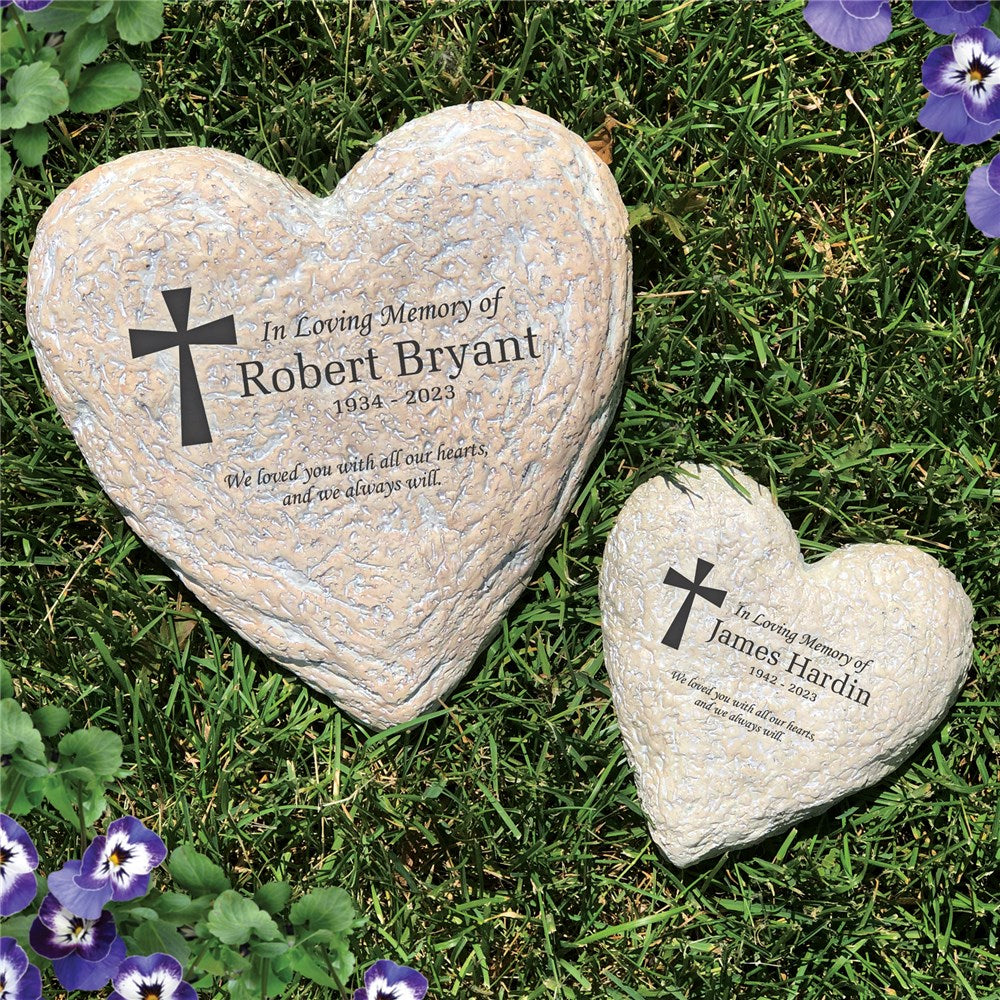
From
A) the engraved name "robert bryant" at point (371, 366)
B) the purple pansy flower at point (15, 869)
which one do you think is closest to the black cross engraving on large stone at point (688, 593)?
the engraved name "robert bryant" at point (371, 366)

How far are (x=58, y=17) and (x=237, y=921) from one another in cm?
167

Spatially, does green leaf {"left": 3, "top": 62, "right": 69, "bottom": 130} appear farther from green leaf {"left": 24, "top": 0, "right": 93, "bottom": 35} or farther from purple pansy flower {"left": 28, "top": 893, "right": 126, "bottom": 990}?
purple pansy flower {"left": 28, "top": 893, "right": 126, "bottom": 990}

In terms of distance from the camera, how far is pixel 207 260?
6.93 feet

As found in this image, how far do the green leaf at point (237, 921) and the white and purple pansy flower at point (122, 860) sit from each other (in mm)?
132

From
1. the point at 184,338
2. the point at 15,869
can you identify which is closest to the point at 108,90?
the point at 184,338

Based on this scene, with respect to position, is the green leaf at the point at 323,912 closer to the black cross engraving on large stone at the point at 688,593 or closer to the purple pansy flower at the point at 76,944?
the purple pansy flower at the point at 76,944

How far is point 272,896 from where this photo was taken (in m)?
2.10

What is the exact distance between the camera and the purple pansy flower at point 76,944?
6.35 ft

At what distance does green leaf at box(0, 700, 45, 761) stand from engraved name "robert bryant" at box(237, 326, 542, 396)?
71 cm

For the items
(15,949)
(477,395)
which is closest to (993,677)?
(477,395)

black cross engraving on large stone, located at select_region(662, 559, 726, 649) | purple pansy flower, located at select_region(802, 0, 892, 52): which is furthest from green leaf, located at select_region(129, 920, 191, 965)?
purple pansy flower, located at select_region(802, 0, 892, 52)

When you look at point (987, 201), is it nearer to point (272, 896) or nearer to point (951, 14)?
point (951, 14)

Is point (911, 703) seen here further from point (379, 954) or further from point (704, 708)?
point (379, 954)

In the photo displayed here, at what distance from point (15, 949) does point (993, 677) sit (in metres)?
1.88
